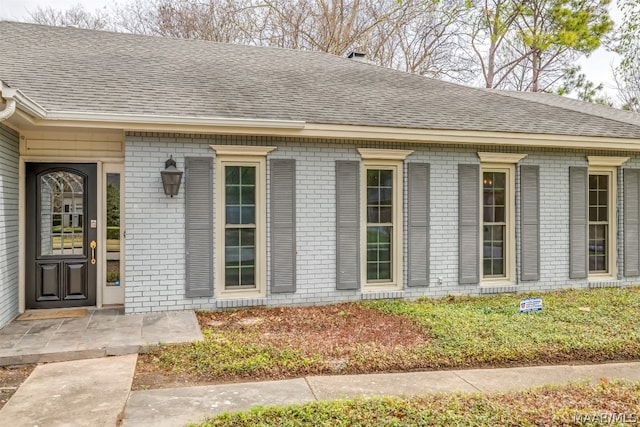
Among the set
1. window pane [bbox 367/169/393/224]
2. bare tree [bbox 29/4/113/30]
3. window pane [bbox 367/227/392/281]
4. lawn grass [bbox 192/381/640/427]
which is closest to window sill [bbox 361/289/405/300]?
window pane [bbox 367/227/392/281]

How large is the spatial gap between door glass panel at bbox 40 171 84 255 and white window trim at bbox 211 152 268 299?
194cm

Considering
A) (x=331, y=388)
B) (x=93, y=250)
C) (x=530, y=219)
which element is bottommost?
(x=331, y=388)

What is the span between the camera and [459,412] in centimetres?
338

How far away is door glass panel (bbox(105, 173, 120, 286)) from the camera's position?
6.79m

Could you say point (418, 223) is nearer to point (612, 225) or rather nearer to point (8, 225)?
point (612, 225)

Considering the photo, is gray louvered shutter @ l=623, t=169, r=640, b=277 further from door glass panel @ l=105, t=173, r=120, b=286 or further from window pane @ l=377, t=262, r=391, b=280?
door glass panel @ l=105, t=173, r=120, b=286

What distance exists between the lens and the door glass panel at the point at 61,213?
21.6ft

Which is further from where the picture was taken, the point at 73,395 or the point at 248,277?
the point at 248,277

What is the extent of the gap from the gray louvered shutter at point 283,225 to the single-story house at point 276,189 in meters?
0.02

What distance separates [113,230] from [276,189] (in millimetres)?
2426

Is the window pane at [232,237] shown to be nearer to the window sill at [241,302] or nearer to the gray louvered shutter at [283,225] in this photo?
the gray louvered shutter at [283,225]

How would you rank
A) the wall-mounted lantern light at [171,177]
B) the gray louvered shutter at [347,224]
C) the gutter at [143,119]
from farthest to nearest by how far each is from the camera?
the gray louvered shutter at [347,224] → the wall-mounted lantern light at [171,177] → the gutter at [143,119]

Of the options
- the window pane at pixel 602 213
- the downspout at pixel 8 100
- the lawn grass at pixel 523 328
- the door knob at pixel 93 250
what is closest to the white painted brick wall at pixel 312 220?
the lawn grass at pixel 523 328

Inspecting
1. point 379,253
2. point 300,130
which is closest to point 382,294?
point 379,253
